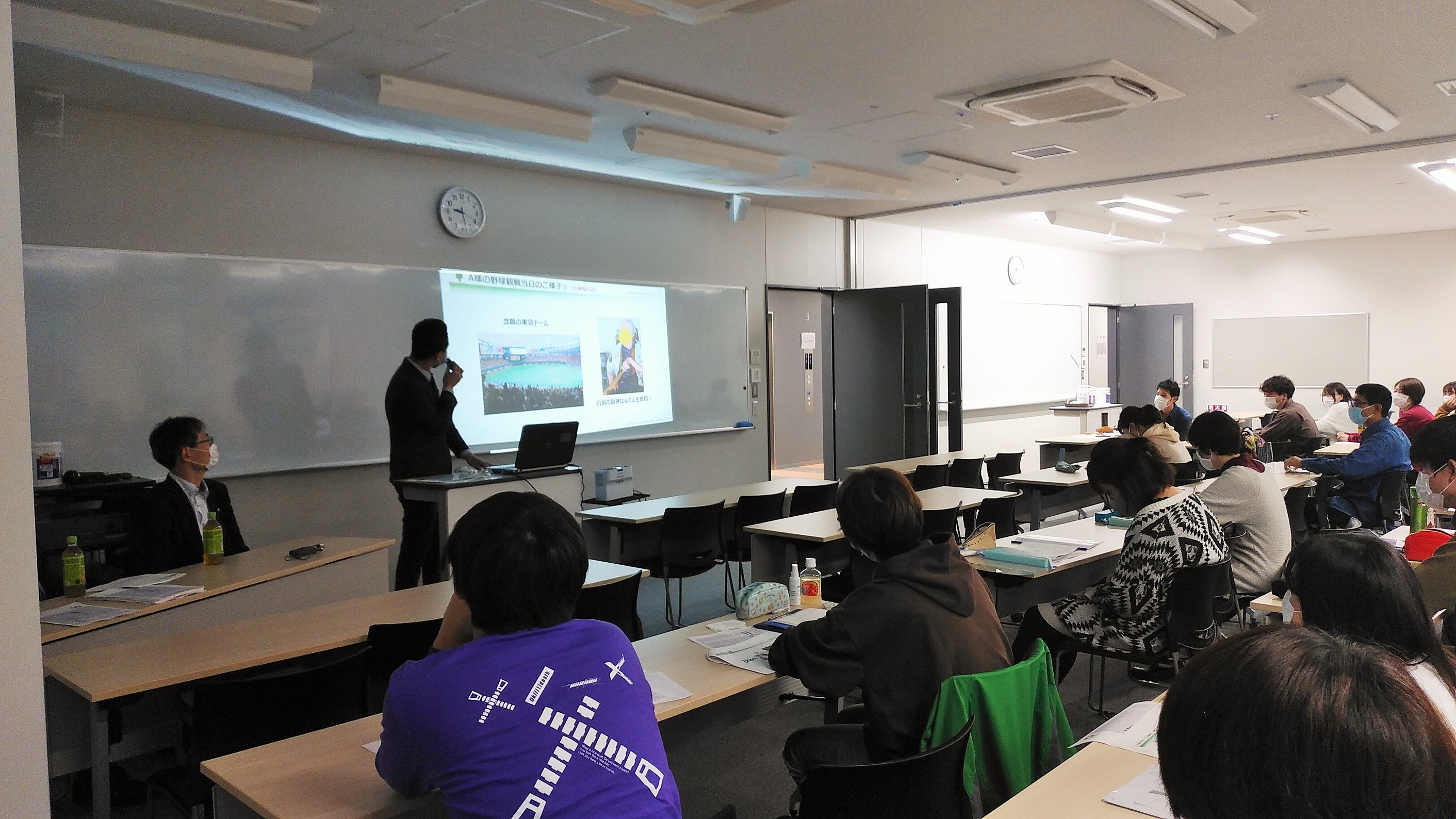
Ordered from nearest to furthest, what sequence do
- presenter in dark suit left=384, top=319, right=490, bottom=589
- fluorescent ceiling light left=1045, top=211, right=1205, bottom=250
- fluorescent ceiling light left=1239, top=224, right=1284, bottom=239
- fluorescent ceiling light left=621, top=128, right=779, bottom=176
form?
presenter in dark suit left=384, top=319, right=490, bottom=589, fluorescent ceiling light left=621, top=128, right=779, bottom=176, fluorescent ceiling light left=1045, top=211, right=1205, bottom=250, fluorescent ceiling light left=1239, top=224, right=1284, bottom=239

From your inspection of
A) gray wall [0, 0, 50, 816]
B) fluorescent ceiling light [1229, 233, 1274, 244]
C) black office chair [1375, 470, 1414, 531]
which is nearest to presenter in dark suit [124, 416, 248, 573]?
gray wall [0, 0, 50, 816]

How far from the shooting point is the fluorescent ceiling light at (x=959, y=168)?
22.0ft

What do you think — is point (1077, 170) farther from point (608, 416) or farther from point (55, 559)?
point (55, 559)

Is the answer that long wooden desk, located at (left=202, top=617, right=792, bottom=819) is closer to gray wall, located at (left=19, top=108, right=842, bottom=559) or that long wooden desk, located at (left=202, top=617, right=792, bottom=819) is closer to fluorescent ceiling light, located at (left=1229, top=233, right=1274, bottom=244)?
gray wall, located at (left=19, top=108, right=842, bottom=559)

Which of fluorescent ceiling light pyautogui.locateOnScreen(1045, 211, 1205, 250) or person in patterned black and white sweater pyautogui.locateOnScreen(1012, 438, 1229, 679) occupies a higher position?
fluorescent ceiling light pyautogui.locateOnScreen(1045, 211, 1205, 250)

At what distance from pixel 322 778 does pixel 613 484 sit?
4267 millimetres

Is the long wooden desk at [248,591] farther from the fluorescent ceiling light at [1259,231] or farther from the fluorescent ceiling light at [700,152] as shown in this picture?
the fluorescent ceiling light at [1259,231]

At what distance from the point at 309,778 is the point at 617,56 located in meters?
3.55

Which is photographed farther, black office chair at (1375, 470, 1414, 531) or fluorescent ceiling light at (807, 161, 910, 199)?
fluorescent ceiling light at (807, 161, 910, 199)

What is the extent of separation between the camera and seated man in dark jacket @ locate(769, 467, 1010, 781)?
2166 mm

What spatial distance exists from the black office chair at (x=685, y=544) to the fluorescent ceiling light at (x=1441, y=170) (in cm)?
642

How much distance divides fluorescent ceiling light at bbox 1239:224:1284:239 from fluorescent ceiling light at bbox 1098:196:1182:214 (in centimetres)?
173

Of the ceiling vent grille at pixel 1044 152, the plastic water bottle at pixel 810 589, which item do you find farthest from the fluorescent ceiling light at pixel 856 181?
the plastic water bottle at pixel 810 589

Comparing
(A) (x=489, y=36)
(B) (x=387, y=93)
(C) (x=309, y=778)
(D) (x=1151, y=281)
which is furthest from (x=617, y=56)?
(D) (x=1151, y=281)
